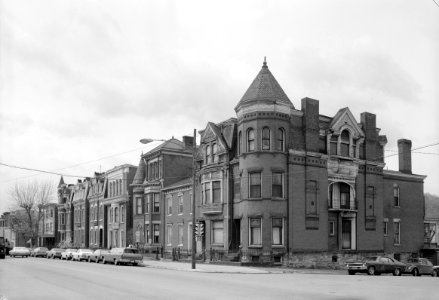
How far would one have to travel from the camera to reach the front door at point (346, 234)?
45406 millimetres

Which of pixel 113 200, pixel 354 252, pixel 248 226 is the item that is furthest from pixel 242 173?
pixel 113 200

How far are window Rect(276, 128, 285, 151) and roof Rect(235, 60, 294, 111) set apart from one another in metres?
2.25

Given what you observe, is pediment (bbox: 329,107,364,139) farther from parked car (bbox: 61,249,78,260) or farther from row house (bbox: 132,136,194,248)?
parked car (bbox: 61,249,78,260)

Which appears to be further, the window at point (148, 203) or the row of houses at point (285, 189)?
the window at point (148, 203)

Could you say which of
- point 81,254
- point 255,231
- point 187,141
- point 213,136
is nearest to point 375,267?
point 255,231

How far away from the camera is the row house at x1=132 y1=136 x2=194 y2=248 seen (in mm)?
57062

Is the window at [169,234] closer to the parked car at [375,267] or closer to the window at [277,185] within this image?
the window at [277,185]

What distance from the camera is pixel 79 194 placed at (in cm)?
8688

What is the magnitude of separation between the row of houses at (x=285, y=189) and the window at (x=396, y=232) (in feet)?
0.31

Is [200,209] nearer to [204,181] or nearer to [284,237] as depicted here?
[204,181]

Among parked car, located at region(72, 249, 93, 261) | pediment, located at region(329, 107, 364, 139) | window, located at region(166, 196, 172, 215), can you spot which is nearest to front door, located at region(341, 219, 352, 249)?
pediment, located at region(329, 107, 364, 139)

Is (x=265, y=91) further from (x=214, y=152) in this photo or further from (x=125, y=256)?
(x=125, y=256)

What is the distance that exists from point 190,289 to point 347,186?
2953cm

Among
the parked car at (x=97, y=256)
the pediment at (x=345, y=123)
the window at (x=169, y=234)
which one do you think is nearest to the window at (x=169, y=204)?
the window at (x=169, y=234)
